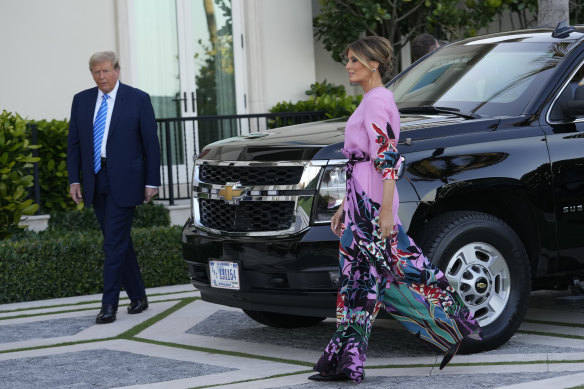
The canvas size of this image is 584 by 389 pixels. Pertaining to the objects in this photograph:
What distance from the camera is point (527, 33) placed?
775 cm

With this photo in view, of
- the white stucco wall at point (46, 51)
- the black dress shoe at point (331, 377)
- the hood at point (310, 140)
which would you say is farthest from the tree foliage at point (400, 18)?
the black dress shoe at point (331, 377)

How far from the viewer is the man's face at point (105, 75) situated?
8266 mm

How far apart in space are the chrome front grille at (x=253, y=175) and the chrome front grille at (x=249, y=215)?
4.6 inches

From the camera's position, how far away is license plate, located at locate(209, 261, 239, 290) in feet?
21.6

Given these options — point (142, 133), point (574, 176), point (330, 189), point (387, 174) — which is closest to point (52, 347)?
point (142, 133)

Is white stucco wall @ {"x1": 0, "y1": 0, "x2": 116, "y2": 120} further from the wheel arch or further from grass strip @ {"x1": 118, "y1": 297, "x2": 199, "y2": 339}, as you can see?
the wheel arch

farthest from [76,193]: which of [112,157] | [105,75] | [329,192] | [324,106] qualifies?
[324,106]

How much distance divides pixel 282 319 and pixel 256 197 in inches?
55.6

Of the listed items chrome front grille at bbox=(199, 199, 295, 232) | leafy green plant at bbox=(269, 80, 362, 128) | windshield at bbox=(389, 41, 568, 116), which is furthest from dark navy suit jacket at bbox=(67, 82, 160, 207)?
leafy green plant at bbox=(269, 80, 362, 128)

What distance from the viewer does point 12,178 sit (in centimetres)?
1007

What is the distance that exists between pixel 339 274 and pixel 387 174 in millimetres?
617

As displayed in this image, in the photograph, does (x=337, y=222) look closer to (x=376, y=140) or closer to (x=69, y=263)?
(x=376, y=140)

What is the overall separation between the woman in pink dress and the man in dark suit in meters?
2.65

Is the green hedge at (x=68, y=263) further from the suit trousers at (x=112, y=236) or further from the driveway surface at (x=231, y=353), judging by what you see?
the suit trousers at (x=112, y=236)
